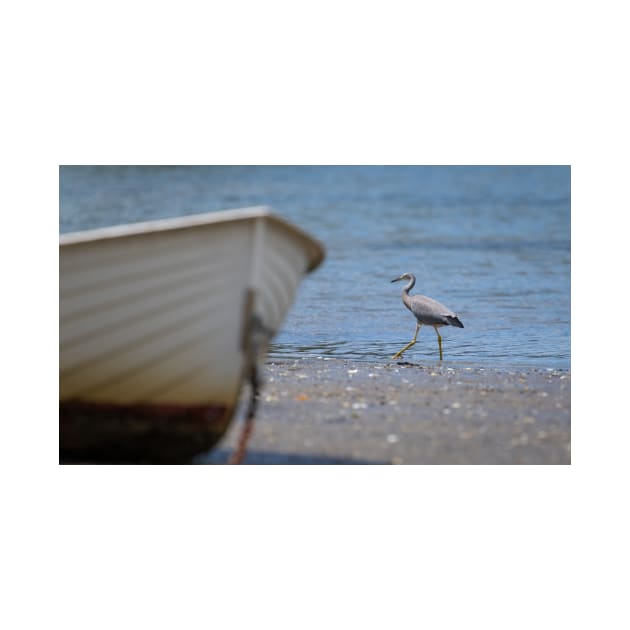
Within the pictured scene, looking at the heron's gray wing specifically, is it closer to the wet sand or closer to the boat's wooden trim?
the wet sand

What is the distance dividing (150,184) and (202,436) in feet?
39.0

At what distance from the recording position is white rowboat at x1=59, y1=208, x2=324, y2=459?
5496mm

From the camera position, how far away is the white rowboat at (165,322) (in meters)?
5.50

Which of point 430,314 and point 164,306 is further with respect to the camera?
point 430,314

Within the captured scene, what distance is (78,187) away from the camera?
14281 millimetres

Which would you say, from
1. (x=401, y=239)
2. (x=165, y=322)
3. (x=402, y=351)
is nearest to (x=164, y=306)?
(x=165, y=322)

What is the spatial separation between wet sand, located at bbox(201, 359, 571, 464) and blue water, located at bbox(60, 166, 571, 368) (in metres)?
1.32

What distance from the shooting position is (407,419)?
21.6 feet

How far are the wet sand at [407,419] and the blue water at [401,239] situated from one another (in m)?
1.32

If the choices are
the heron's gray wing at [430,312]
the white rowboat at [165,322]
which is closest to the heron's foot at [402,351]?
the heron's gray wing at [430,312]

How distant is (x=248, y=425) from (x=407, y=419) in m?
1.11

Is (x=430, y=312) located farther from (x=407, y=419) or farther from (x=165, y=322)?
(x=165, y=322)

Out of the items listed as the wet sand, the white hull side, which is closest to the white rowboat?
the white hull side

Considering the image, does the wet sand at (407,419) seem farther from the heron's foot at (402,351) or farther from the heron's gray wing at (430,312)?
the heron's gray wing at (430,312)
